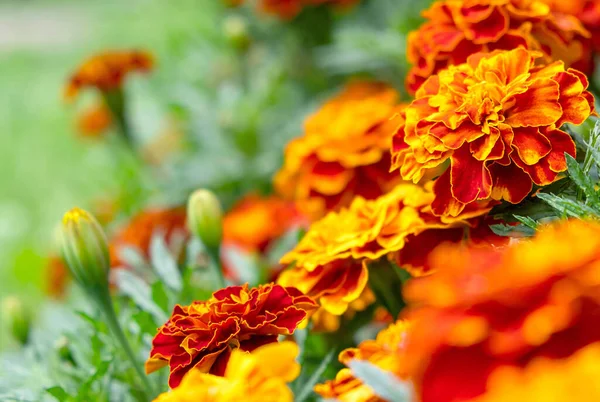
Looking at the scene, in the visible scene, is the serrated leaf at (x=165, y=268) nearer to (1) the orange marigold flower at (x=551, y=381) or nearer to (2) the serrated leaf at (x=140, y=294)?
(2) the serrated leaf at (x=140, y=294)

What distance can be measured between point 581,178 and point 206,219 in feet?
1.27

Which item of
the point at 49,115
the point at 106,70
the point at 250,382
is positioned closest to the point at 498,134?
the point at 250,382

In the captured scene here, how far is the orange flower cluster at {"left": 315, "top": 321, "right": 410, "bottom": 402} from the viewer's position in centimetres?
51

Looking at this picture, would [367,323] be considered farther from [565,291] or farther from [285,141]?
[285,141]

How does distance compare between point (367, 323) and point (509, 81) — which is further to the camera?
point (367, 323)

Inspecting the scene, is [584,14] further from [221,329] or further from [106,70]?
[106,70]

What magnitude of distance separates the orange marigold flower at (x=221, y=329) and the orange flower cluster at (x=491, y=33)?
301 millimetres

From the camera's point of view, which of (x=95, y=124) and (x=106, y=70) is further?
(x=95, y=124)

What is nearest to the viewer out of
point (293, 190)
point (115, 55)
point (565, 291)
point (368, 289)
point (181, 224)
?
point (565, 291)

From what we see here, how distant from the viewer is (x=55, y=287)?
Answer: 1418mm

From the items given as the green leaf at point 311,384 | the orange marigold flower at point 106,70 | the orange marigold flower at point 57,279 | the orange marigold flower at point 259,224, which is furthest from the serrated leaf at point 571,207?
A: the orange marigold flower at point 57,279

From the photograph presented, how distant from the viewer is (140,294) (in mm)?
805

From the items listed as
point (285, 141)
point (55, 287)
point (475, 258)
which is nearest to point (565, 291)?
point (475, 258)

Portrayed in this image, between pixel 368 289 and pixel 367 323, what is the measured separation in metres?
0.10
